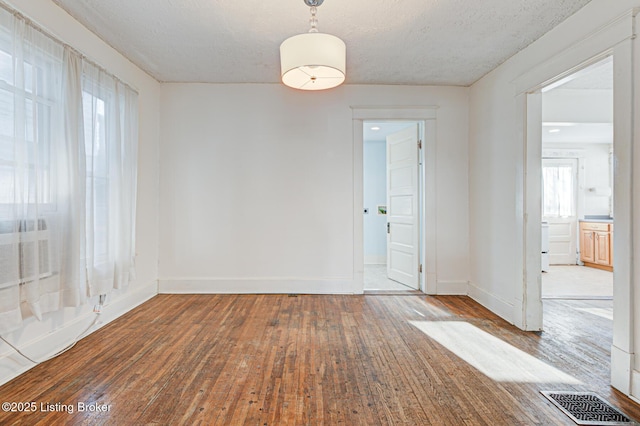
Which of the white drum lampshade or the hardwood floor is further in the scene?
the white drum lampshade

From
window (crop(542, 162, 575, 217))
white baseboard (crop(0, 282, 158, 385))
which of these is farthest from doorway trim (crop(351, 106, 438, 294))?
window (crop(542, 162, 575, 217))

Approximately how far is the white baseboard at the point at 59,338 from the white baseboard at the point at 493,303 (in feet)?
13.2

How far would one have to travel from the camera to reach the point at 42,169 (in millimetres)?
2307

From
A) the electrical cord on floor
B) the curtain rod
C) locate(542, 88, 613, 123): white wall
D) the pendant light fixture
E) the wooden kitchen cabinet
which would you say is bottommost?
the electrical cord on floor

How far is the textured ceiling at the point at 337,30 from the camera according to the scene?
2.54 metres

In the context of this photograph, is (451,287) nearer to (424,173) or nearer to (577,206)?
(424,173)

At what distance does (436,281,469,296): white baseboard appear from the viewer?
4.29 m

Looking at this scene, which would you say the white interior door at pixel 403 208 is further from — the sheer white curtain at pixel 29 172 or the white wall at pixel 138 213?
the sheer white curtain at pixel 29 172

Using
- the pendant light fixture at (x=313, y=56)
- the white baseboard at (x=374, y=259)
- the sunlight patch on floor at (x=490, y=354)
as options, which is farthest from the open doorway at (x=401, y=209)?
the pendant light fixture at (x=313, y=56)

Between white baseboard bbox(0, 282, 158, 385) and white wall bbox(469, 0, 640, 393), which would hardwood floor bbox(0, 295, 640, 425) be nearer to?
white baseboard bbox(0, 282, 158, 385)

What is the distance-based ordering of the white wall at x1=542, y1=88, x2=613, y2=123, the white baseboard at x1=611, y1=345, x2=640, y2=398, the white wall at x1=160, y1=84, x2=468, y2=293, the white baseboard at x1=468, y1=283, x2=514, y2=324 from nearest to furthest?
the white baseboard at x1=611, y1=345, x2=640, y2=398
the white baseboard at x1=468, y1=283, x2=514, y2=324
the white wall at x1=160, y1=84, x2=468, y2=293
the white wall at x1=542, y1=88, x2=613, y2=123

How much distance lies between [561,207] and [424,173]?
13.9 ft

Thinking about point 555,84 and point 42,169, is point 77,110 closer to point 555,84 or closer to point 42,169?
point 42,169

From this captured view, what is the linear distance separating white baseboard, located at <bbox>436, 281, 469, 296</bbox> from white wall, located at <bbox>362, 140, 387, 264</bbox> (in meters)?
2.68
